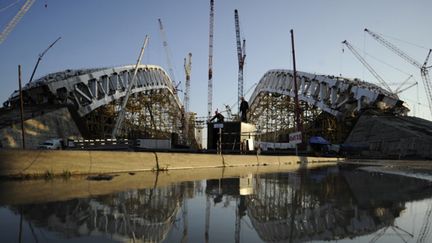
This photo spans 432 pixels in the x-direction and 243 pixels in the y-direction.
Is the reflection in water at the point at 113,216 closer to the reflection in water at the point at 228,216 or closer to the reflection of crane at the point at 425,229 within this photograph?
the reflection in water at the point at 228,216

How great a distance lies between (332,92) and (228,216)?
75681mm

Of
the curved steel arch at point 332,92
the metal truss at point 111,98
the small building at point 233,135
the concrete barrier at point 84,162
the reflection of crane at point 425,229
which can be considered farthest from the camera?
the curved steel arch at point 332,92

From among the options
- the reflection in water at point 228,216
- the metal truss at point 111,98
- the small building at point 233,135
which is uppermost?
the metal truss at point 111,98

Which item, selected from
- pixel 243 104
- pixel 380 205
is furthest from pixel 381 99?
pixel 380 205

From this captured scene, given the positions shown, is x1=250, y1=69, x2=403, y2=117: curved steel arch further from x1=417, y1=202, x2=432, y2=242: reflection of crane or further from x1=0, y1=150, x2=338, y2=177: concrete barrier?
x1=417, y1=202, x2=432, y2=242: reflection of crane

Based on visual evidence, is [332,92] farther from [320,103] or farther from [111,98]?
[111,98]

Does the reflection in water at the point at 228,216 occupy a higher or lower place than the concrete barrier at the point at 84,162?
lower

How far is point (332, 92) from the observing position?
77688 mm

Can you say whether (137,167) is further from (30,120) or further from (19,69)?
(30,120)

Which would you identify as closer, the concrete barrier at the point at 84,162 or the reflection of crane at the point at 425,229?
the reflection of crane at the point at 425,229

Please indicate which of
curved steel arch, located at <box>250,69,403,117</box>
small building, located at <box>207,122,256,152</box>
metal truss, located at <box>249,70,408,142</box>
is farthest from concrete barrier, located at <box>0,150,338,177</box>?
curved steel arch, located at <box>250,69,403,117</box>

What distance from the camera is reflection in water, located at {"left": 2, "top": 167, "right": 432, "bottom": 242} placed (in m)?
4.88

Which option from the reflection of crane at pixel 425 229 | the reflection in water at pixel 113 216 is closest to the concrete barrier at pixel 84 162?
→ the reflection in water at pixel 113 216

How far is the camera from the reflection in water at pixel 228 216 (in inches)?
192
